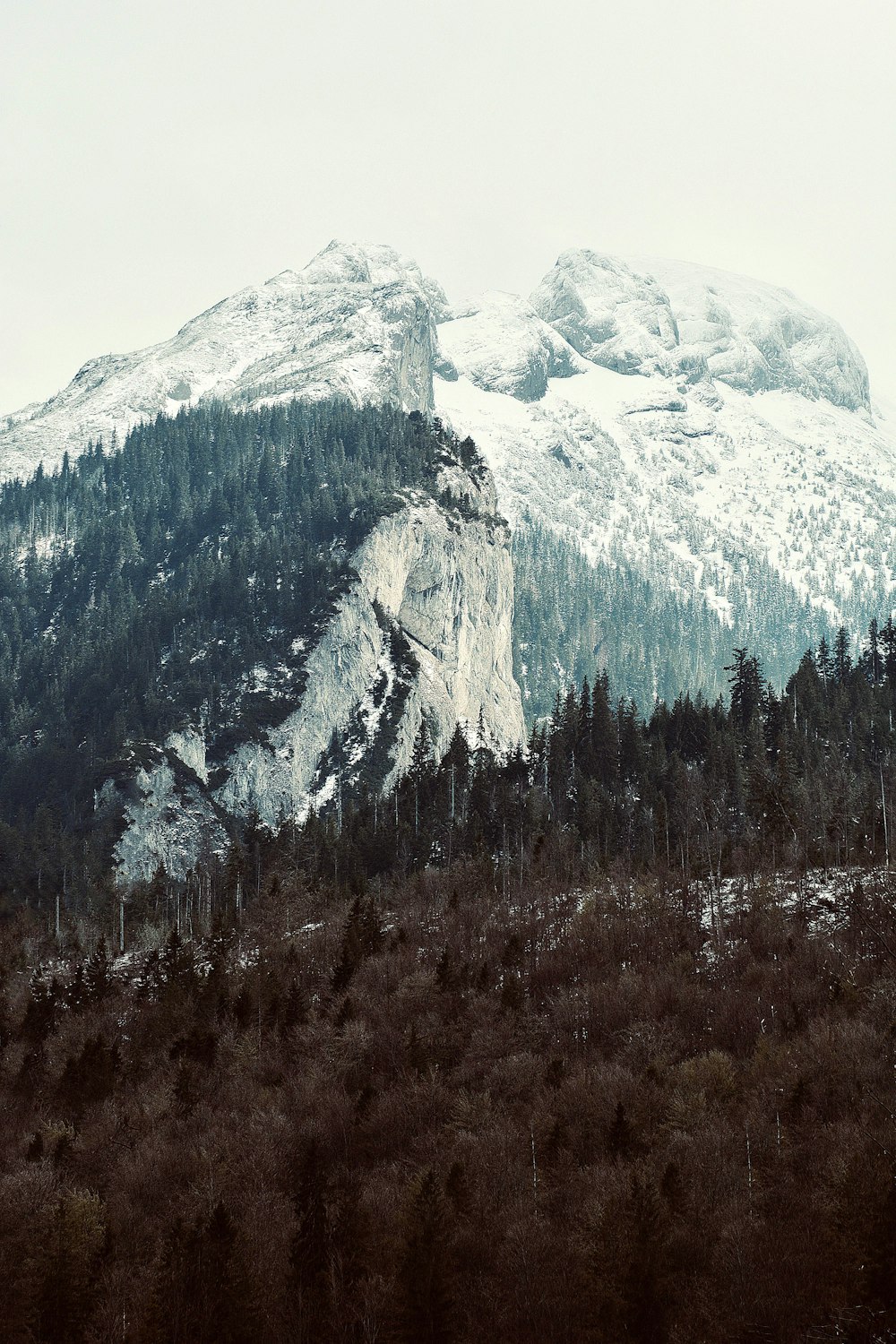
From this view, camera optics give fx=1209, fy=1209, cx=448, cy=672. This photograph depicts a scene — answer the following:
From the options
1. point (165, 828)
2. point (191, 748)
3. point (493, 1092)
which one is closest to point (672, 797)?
point (493, 1092)

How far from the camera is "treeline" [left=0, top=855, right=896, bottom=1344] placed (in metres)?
46.0

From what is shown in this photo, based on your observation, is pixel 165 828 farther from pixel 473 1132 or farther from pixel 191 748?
pixel 473 1132

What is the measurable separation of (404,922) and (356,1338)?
183ft

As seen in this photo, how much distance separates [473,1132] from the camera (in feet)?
206

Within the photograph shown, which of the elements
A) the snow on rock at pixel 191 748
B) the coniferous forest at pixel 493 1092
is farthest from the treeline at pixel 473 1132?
the snow on rock at pixel 191 748

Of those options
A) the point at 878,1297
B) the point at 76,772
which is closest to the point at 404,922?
the point at 878,1297

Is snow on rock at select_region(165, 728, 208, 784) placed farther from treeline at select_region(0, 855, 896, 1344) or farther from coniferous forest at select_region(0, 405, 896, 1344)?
treeline at select_region(0, 855, 896, 1344)

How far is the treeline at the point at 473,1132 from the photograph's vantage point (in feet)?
151

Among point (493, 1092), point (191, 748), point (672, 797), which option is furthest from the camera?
point (191, 748)

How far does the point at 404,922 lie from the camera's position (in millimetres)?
102562

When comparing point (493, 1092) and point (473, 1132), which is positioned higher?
point (493, 1092)

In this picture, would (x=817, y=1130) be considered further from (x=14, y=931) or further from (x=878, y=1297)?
(x=14, y=931)

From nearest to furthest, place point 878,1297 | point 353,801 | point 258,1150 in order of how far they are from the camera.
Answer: point 878,1297 < point 258,1150 < point 353,801

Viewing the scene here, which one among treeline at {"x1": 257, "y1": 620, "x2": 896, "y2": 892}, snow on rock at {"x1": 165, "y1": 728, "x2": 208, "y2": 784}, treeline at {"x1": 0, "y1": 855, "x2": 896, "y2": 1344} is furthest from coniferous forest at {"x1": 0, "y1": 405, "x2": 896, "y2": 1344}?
snow on rock at {"x1": 165, "y1": 728, "x2": 208, "y2": 784}
